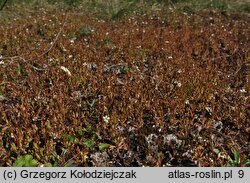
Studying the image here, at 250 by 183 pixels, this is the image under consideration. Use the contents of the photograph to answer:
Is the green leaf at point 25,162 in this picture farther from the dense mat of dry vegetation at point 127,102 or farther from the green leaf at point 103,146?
the green leaf at point 103,146

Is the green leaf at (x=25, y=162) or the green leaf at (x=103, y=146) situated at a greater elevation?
the green leaf at (x=25, y=162)

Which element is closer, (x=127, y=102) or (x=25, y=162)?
(x=25, y=162)

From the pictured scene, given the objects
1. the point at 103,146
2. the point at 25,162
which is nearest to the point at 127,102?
the point at 103,146

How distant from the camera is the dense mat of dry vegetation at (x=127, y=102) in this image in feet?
15.6

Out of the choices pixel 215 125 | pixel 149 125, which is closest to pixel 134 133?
pixel 149 125

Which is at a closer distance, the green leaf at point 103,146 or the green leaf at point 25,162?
the green leaf at point 25,162

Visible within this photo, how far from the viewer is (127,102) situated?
19.5 feet

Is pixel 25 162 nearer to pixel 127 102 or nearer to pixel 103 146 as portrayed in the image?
pixel 103 146

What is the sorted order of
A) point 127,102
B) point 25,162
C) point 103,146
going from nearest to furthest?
point 25,162 < point 103,146 < point 127,102

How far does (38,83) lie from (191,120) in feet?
10.3

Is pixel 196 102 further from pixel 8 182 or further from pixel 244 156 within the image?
pixel 8 182

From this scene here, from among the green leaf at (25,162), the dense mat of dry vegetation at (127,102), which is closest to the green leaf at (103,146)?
the dense mat of dry vegetation at (127,102)

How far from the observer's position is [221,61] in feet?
27.6

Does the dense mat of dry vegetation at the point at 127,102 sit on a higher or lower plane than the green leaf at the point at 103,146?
higher
